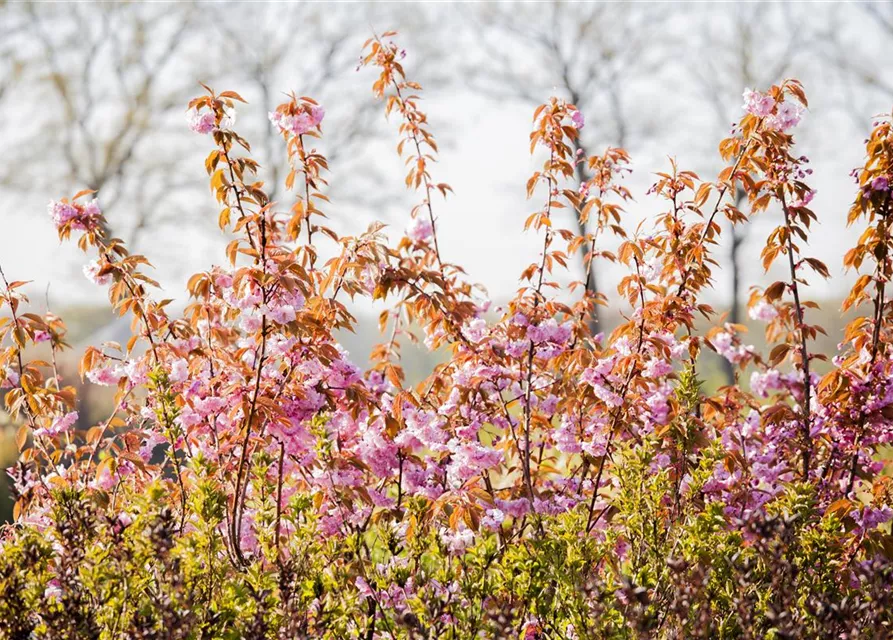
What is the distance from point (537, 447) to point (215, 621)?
202 centimetres

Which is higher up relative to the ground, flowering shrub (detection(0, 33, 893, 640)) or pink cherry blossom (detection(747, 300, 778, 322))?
pink cherry blossom (detection(747, 300, 778, 322))

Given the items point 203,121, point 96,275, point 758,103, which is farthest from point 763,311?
point 96,275

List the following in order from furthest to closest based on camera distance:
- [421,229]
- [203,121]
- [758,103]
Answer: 1. [421,229]
2. [758,103]
3. [203,121]

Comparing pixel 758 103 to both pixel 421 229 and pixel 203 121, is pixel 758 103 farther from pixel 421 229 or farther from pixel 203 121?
pixel 203 121

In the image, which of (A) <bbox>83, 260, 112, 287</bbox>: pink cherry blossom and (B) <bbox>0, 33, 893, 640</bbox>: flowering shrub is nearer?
Result: (B) <bbox>0, 33, 893, 640</bbox>: flowering shrub

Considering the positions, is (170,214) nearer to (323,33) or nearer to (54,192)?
(54,192)

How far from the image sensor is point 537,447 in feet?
13.0

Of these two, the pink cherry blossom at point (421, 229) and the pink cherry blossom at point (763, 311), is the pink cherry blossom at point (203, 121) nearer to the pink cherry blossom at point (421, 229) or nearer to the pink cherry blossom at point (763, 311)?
the pink cherry blossom at point (421, 229)

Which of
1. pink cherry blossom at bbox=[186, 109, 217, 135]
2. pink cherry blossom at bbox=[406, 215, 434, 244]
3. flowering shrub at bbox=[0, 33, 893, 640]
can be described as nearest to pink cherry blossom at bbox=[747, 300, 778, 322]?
flowering shrub at bbox=[0, 33, 893, 640]

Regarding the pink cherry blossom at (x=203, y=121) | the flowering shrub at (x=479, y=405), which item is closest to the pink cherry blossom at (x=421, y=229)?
the flowering shrub at (x=479, y=405)

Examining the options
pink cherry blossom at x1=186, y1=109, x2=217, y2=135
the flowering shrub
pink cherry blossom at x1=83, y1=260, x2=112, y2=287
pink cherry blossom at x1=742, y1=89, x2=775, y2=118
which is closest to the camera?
the flowering shrub

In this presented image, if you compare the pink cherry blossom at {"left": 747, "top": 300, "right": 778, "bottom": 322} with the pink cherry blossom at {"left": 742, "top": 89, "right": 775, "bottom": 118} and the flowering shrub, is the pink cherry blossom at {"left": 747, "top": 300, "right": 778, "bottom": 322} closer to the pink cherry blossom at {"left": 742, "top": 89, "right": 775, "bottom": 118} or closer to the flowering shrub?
the flowering shrub

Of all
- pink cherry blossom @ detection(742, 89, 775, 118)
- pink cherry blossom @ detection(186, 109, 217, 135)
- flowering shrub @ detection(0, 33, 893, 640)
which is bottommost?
flowering shrub @ detection(0, 33, 893, 640)

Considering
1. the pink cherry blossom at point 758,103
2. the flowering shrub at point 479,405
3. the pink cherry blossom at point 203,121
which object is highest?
the pink cherry blossom at point 758,103
